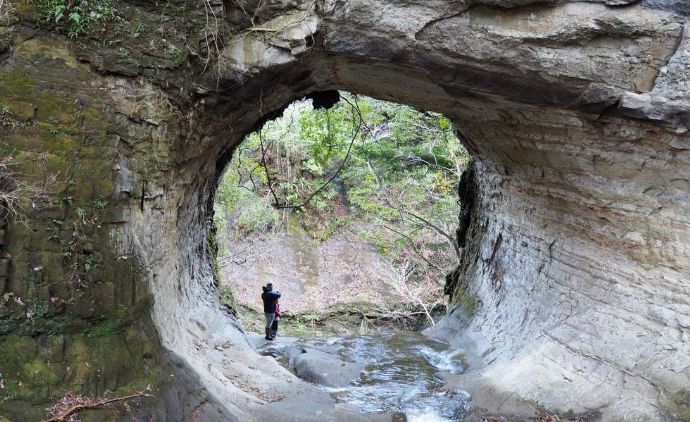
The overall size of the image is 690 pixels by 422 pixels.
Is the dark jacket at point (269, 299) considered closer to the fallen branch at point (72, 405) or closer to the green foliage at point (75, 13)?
the fallen branch at point (72, 405)

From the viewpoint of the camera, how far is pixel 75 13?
414 centimetres

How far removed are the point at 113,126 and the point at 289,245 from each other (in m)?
15.9

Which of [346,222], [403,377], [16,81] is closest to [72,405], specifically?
[16,81]

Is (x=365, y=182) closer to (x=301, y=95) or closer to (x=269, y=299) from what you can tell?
(x=269, y=299)

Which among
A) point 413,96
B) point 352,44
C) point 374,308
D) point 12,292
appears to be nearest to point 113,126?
point 12,292

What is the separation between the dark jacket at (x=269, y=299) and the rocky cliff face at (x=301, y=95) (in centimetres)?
288

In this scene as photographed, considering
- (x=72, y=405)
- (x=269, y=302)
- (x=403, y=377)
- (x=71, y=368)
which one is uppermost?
(x=71, y=368)

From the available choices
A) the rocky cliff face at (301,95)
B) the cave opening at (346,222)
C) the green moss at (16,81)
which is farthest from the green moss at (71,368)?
the cave opening at (346,222)

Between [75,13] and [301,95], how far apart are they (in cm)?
314

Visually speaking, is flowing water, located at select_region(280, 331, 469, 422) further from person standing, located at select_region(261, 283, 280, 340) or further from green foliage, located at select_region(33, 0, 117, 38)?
green foliage, located at select_region(33, 0, 117, 38)

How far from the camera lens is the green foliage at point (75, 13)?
4074 mm

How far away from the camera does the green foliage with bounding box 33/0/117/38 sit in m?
4.07

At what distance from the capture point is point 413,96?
657cm

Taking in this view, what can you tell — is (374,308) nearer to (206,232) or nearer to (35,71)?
(206,232)
